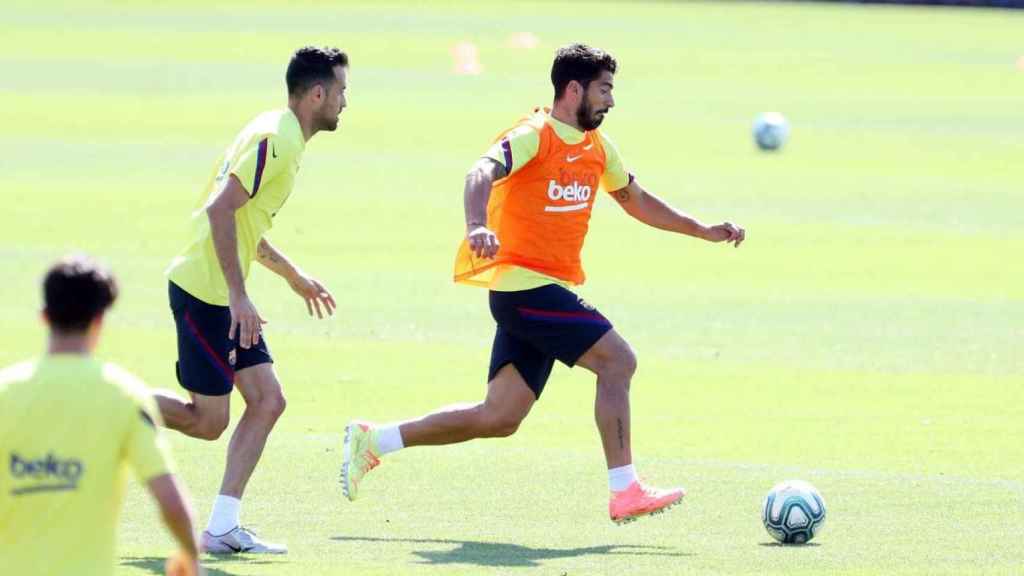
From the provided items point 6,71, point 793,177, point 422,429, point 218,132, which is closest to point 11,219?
point 218,132

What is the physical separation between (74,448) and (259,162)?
338 cm

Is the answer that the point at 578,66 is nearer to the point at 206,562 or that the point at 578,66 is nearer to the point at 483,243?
the point at 483,243

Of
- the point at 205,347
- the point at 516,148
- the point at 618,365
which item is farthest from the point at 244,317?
the point at 618,365

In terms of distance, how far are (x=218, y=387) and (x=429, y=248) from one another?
13005mm

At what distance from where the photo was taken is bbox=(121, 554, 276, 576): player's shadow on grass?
789 cm

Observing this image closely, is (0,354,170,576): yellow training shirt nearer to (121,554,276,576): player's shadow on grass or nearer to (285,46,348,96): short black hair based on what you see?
(121,554,276,576): player's shadow on grass

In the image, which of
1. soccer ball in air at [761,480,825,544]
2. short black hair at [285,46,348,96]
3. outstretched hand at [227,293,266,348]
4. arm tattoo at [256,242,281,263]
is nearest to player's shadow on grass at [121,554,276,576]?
outstretched hand at [227,293,266,348]

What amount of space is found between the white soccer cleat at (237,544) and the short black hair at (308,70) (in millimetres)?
2007

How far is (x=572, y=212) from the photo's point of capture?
935 cm

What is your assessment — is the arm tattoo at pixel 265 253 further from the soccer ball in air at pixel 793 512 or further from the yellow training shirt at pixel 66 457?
the yellow training shirt at pixel 66 457

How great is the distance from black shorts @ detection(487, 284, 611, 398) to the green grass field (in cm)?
80

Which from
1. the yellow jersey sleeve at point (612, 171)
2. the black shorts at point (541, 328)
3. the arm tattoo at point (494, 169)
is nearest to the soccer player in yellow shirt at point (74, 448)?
the arm tattoo at point (494, 169)

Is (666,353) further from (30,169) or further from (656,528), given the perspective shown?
(30,169)

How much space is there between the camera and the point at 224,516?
27.5 ft
